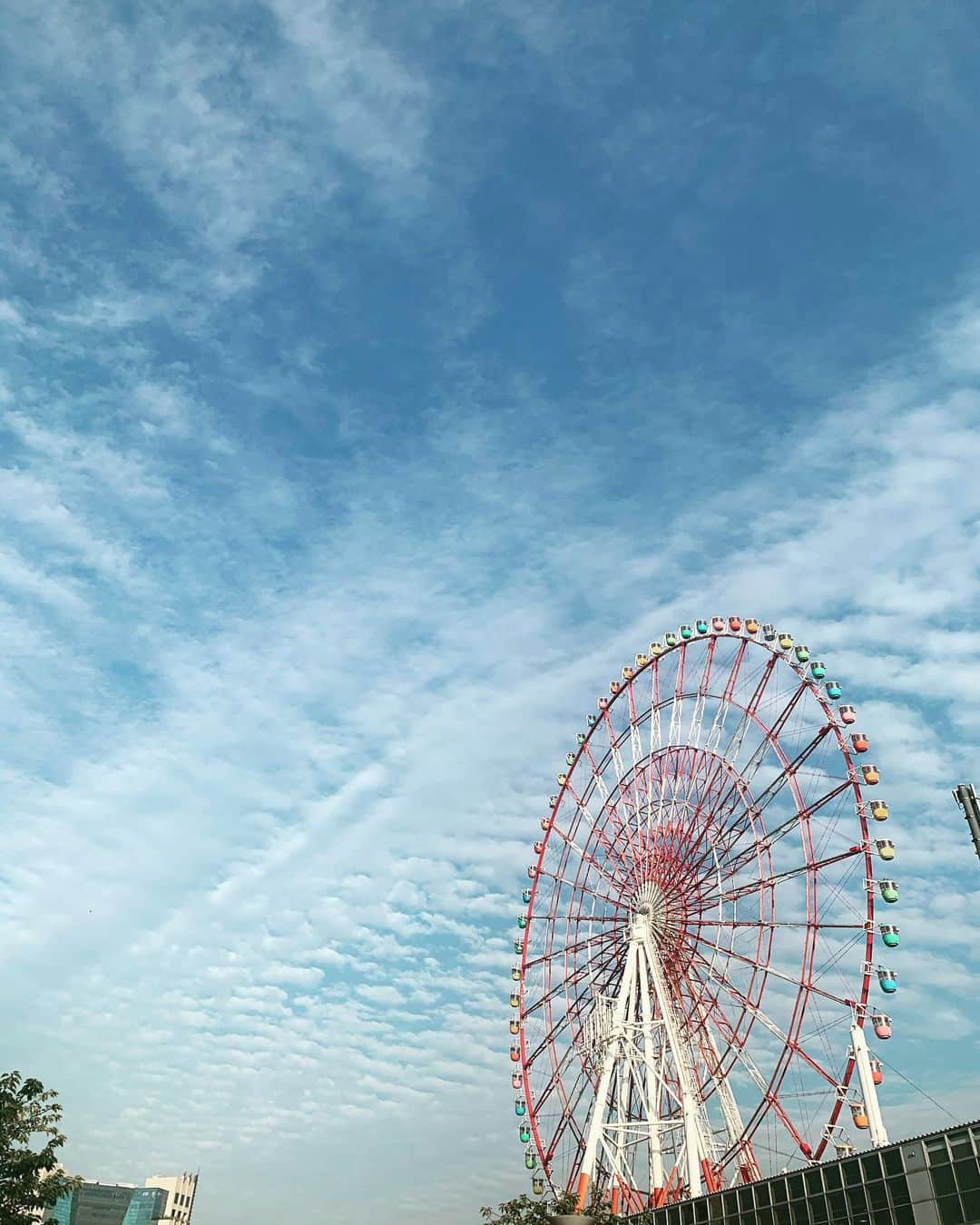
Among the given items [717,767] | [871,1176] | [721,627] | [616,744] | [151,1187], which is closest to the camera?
[871,1176]

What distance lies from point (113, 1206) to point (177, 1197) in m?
11.2

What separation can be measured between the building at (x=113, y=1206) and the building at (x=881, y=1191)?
159971mm

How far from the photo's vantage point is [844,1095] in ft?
135

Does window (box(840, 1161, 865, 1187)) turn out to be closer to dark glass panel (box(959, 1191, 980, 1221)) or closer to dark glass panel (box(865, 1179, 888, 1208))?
dark glass panel (box(865, 1179, 888, 1208))

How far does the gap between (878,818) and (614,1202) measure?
2186 centimetres

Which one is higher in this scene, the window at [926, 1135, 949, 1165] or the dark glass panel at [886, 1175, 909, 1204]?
the window at [926, 1135, 949, 1165]

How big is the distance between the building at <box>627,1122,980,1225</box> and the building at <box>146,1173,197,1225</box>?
527 ft

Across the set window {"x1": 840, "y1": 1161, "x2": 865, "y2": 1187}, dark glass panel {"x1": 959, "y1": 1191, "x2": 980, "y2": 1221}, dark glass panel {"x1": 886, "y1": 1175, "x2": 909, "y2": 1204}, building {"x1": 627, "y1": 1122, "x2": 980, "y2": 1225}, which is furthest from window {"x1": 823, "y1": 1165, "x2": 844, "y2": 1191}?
dark glass panel {"x1": 959, "y1": 1191, "x2": 980, "y2": 1221}

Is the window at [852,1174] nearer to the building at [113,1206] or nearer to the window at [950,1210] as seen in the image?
the window at [950,1210]

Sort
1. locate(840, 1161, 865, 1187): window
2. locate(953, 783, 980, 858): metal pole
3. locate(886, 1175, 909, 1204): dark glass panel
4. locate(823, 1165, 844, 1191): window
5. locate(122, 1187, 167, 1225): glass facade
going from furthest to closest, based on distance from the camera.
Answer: locate(122, 1187, 167, 1225): glass facade → locate(823, 1165, 844, 1191): window → locate(840, 1161, 865, 1187): window → locate(886, 1175, 909, 1204): dark glass panel → locate(953, 783, 980, 858): metal pole

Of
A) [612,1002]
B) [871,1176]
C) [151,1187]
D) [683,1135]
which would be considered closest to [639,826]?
[612,1002]

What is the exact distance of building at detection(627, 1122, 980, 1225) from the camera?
33219 mm

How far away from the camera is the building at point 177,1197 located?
17225 cm

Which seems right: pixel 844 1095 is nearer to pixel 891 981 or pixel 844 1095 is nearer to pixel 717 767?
pixel 891 981
